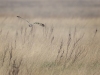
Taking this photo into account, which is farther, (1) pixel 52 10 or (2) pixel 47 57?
(1) pixel 52 10

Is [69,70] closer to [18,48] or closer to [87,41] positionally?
[18,48]

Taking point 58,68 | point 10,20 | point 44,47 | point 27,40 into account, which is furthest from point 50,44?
point 10,20

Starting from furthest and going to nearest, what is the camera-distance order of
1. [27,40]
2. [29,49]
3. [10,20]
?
[10,20]
[27,40]
[29,49]

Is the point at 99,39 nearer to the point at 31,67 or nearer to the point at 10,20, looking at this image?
the point at 31,67

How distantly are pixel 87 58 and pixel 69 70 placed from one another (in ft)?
1.98

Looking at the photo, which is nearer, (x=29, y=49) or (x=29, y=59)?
(x=29, y=59)

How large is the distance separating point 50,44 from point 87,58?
86 cm

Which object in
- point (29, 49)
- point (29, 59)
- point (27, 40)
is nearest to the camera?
point (29, 59)

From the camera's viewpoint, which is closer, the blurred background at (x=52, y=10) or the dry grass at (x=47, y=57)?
the dry grass at (x=47, y=57)

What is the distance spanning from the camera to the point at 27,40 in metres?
5.48

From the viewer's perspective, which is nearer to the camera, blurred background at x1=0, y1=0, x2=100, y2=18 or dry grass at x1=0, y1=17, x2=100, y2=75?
dry grass at x1=0, y1=17, x2=100, y2=75

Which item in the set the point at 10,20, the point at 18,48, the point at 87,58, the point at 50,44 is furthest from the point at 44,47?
the point at 10,20

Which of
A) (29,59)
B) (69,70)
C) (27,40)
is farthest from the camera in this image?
(27,40)

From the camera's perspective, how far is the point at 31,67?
4.15 m
